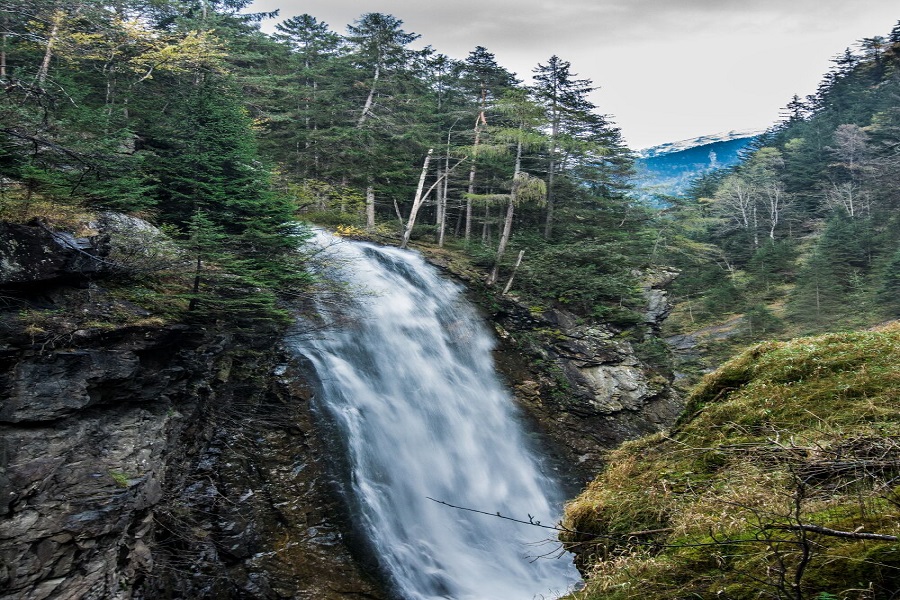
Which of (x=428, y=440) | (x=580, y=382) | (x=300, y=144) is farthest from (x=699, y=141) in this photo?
(x=428, y=440)

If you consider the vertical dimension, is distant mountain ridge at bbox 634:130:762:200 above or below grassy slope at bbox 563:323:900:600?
above

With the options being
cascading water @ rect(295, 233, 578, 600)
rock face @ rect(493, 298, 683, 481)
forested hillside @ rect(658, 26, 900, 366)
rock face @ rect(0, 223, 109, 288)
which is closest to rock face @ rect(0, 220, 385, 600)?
rock face @ rect(0, 223, 109, 288)

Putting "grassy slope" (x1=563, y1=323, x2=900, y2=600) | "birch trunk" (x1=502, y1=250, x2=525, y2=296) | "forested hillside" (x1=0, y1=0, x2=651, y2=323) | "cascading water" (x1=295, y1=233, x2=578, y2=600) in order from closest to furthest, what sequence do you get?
"grassy slope" (x1=563, y1=323, x2=900, y2=600) → "cascading water" (x1=295, y1=233, x2=578, y2=600) → "forested hillside" (x1=0, y1=0, x2=651, y2=323) → "birch trunk" (x1=502, y1=250, x2=525, y2=296)

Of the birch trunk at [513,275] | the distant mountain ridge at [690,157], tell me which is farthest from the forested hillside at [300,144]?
the distant mountain ridge at [690,157]

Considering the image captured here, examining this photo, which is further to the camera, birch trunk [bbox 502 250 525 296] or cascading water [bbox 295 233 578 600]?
birch trunk [bbox 502 250 525 296]

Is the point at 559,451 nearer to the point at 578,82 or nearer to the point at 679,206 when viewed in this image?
the point at 578,82

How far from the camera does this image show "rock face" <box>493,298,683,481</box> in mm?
17469

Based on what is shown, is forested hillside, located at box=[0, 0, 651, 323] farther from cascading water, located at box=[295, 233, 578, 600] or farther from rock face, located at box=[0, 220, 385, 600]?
cascading water, located at box=[295, 233, 578, 600]

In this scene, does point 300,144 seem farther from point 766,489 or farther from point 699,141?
point 699,141

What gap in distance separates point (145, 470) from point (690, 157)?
114576mm

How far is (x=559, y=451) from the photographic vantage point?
16.5m

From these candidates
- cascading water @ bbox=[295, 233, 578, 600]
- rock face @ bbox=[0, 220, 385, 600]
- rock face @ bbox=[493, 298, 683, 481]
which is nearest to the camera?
rock face @ bbox=[0, 220, 385, 600]

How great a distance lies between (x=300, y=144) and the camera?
27.0 meters

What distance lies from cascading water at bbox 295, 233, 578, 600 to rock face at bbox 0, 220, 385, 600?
121 centimetres
